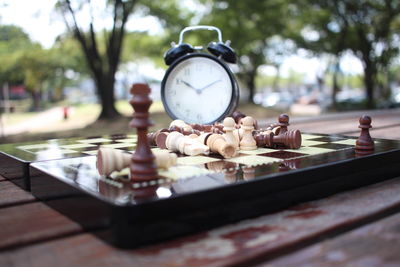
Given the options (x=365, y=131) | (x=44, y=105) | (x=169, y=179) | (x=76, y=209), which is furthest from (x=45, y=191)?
(x=44, y=105)

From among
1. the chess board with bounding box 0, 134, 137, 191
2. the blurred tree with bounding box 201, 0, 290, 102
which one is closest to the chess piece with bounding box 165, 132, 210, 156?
the chess board with bounding box 0, 134, 137, 191

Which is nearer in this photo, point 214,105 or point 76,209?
point 76,209

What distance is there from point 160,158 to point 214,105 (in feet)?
3.15

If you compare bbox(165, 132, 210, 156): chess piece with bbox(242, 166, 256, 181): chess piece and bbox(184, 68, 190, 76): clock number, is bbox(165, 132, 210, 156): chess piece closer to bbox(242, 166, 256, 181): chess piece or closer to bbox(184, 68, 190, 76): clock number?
bbox(242, 166, 256, 181): chess piece

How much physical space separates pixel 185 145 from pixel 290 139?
0.36 m

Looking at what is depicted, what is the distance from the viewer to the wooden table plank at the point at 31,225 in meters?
0.77

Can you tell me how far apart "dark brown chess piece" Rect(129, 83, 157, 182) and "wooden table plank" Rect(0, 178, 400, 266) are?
174 mm

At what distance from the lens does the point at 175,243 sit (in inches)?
29.8

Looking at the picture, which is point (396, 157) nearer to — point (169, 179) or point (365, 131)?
point (365, 131)

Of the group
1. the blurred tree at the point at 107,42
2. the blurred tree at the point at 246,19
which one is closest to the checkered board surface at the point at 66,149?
the blurred tree at the point at 107,42

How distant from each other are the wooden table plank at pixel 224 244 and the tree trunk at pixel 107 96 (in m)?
8.11

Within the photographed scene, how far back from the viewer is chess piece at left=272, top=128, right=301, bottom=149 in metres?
1.37

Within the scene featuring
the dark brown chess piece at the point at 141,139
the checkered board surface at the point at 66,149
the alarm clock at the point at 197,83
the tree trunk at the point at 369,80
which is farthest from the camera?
the tree trunk at the point at 369,80

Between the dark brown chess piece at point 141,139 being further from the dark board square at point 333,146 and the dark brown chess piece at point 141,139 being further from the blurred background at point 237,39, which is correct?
the blurred background at point 237,39
